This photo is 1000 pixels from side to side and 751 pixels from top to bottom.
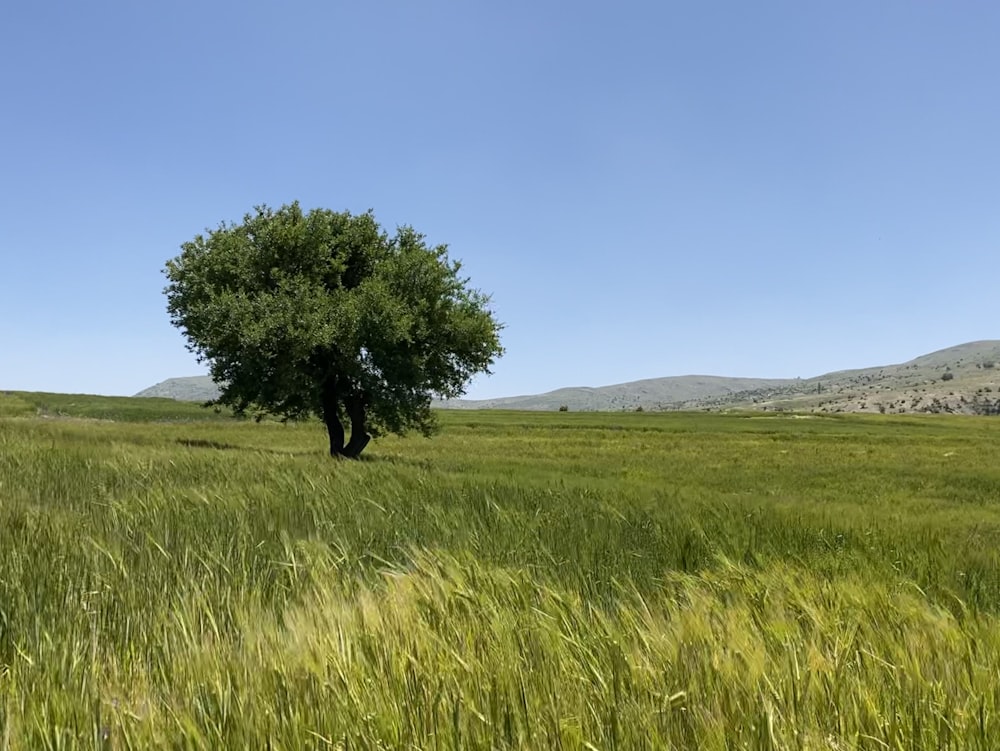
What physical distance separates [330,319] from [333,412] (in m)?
5.18

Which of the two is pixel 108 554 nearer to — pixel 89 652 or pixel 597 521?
pixel 89 652

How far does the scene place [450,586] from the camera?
3889mm

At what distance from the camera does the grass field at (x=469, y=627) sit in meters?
2.29

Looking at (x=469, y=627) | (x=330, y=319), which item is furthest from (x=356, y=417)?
(x=469, y=627)

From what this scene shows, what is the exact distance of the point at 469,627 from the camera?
3.32 metres

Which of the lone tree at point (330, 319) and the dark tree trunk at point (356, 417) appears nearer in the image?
the lone tree at point (330, 319)

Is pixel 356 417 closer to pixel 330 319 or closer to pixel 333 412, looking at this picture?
pixel 333 412

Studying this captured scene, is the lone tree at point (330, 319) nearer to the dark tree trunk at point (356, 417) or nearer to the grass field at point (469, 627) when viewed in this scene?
the dark tree trunk at point (356, 417)

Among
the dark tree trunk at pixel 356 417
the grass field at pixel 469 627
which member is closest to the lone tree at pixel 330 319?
the dark tree trunk at pixel 356 417

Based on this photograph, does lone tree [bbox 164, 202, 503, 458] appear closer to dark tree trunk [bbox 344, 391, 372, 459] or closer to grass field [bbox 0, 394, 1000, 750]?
dark tree trunk [bbox 344, 391, 372, 459]

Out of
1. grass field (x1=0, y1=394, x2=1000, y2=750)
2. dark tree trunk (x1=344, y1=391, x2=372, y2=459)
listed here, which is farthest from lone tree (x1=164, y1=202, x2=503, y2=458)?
grass field (x1=0, y1=394, x2=1000, y2=750)

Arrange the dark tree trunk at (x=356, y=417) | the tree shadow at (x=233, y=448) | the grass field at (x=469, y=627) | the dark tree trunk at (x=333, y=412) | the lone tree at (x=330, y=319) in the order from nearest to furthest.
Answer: the grass field at (x=469, y=627), the tree shadow at (x=233, y=448), the lone tree at (x=330, y=319), the dark tree trunk at (x=333, y=412), the dark tree trunk at (x=356, y=417)

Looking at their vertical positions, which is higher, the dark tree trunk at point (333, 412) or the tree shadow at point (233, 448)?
the dark tree trunk at point (333, 412)

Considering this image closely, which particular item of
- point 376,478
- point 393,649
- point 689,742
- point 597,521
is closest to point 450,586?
point 393,649
